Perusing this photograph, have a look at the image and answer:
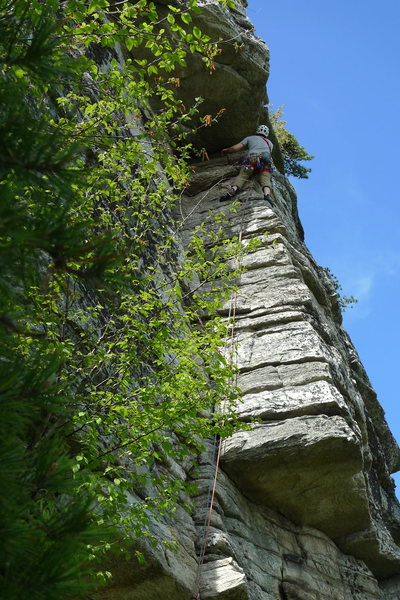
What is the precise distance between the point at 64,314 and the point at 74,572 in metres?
3.68

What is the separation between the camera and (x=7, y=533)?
2.25 m

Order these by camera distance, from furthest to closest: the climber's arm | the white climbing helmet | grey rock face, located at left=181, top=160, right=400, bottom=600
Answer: the white climbing helmet, the climber's arm, grey rock face, located at left=181, top=160, right=400, bottom=600

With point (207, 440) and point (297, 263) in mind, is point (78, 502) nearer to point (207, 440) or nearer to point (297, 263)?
point (207, 440)

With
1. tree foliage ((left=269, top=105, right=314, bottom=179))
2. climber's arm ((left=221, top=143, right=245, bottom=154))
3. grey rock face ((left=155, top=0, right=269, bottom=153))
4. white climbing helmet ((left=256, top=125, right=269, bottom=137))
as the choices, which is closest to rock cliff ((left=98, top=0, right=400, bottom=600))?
climber's arm ((left=221, top=143, right=245, bottom=154))

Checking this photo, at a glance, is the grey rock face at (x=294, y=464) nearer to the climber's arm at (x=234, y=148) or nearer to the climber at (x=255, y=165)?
the climber at (x=255, y=165)

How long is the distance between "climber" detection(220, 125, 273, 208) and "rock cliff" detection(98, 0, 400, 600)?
1.46 m

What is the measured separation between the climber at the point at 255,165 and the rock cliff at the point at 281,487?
4.79ft

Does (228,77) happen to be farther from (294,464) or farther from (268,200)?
(294,464)

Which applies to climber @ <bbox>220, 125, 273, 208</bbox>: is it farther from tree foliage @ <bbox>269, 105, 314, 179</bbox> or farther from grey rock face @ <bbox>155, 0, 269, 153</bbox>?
tree foliage @ <bbox>269, 105, 314, 179</bbox>

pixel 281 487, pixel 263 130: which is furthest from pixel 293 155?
pixel 281 487

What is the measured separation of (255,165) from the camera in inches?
577

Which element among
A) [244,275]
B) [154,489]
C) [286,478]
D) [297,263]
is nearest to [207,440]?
[286,478]

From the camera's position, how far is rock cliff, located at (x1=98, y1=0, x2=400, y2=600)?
724 cm

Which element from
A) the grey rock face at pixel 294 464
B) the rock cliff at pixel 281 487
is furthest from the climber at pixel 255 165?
the grey rock face at pixel 294 464
